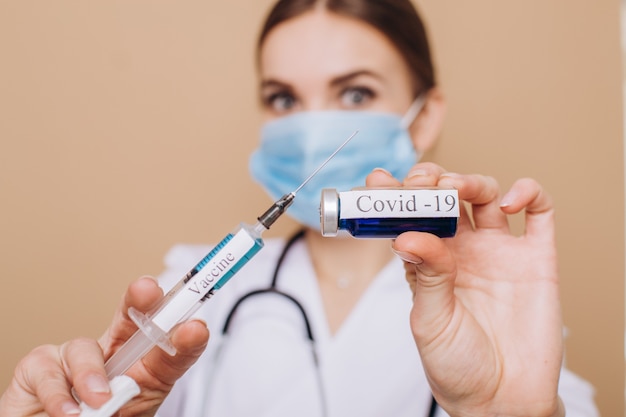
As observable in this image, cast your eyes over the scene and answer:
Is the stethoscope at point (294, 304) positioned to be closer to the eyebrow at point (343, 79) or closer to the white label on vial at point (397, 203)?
the eyebrow at point (343, 79)

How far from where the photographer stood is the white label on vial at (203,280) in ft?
1.84

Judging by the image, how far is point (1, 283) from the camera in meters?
1.29

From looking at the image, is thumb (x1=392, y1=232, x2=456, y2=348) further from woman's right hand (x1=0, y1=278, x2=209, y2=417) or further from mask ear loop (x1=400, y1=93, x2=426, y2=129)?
mask ear loop (x1=400, y1=93, x2=426, y2=129)

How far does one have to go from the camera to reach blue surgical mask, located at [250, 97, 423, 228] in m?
0.98

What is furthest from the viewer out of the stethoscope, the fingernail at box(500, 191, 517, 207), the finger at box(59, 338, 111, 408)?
the stethoscope

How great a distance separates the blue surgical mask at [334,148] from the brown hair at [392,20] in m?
0.15

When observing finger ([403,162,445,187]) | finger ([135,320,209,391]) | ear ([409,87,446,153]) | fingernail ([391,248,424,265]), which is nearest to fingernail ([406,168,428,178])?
finger ([403,162,445,187])

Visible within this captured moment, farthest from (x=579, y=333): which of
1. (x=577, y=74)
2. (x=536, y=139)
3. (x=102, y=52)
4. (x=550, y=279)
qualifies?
(x=102, y=52)

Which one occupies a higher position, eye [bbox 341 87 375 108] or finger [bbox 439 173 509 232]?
eye [bbox 341 87 375 108]

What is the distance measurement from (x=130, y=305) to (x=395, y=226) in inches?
12.5

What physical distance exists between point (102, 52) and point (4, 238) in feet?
1.73

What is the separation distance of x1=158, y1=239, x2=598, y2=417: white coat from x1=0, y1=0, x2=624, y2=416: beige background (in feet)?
1.19

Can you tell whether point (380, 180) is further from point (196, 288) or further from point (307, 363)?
point (307, 363)

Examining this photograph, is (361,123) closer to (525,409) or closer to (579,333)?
(525,409)
